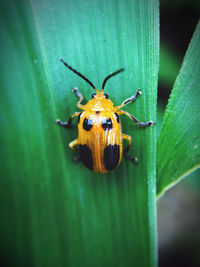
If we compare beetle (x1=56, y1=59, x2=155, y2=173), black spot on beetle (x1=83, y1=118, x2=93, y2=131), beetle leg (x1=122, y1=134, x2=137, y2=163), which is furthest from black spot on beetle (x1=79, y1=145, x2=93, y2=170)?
beetle leg (x1=122, y1=134, x2=137, y2=163)

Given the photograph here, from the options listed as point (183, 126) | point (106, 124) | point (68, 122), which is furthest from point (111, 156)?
point (183, 126)

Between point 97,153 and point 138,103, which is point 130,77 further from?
point 97,153

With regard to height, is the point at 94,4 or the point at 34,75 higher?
the point at 94,4

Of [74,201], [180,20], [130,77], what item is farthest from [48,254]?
[180,20]

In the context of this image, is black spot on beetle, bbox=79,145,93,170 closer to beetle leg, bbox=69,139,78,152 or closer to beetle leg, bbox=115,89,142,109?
beetle leg, bbox=69,139,78,152

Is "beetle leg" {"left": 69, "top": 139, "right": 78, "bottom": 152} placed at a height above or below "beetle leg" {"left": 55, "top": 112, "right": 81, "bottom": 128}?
below

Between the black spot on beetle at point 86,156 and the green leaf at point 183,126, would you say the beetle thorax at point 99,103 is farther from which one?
the green leaf at point 183,126

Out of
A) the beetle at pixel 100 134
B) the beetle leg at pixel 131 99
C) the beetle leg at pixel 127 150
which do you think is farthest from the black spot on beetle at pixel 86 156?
the beetle leg at pixel 131 99
